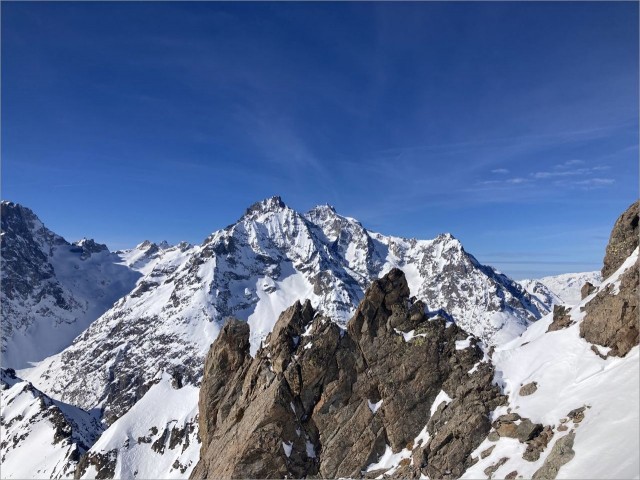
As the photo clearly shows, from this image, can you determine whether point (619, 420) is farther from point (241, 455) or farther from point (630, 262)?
point (241, 455)

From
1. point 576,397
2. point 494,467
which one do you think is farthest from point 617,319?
point 494,467

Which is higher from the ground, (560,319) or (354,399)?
(560,319)

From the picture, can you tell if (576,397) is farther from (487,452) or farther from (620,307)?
(620,307)

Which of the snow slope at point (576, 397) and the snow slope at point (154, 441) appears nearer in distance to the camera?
the snow slope at point (576, 397)

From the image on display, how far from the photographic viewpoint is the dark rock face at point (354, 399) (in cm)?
4397

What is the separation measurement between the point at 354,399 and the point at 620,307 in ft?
91.6

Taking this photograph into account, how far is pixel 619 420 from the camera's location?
28.6 meters

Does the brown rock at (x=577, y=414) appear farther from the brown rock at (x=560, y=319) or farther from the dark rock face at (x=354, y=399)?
the brown rock at (x=560, y=319)

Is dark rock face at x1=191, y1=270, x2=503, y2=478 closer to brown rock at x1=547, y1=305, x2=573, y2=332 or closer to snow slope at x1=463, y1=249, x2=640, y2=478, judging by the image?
snow slope at x1=463, y1=249, x2=640, y2=478

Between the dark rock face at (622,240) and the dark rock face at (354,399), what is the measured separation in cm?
1654

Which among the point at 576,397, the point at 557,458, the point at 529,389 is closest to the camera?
the point at 557,458

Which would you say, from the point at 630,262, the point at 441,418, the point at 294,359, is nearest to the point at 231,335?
the point at 294,359

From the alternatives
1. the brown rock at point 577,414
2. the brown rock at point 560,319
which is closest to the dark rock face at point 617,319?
the brown rock at point 560,319

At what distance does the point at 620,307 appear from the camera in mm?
37750
